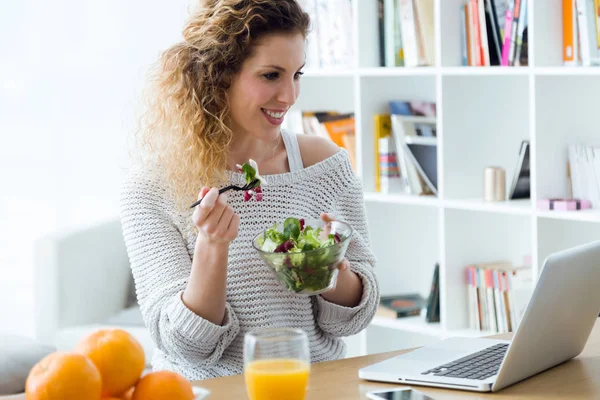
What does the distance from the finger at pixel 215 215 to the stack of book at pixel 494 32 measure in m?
1.43

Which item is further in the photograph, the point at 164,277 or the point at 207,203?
the point at 164,277

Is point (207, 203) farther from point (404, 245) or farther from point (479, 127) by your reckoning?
point (404, 245)

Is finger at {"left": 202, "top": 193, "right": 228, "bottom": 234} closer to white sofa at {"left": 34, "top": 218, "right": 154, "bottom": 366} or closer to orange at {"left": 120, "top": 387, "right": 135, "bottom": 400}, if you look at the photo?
orange at {"left": 120, "top": 387, "right": 135, "bottom": 400}

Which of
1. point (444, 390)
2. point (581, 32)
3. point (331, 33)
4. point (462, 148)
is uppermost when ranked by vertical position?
point (331, 33)

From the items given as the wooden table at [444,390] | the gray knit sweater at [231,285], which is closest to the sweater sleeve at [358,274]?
the gray knit sweater at [231,285]

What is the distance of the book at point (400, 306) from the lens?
3.25 meters

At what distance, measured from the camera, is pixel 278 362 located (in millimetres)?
1136

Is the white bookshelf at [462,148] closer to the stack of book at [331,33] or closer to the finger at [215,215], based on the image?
the stack of book at [331,33]

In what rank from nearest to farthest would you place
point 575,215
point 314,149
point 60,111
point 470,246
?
point 314,149 < point 575,215 < point 470,246 < point 60,111

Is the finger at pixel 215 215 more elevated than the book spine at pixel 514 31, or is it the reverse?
the book spine at pixel 514 31

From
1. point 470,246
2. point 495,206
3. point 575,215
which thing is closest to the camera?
point 575,215

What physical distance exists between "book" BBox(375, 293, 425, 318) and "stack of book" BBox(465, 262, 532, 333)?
0.26 m

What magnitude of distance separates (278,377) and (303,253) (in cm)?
39

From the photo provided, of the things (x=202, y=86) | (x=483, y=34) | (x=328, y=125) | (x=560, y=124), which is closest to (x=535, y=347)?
(x=202, y=86)
